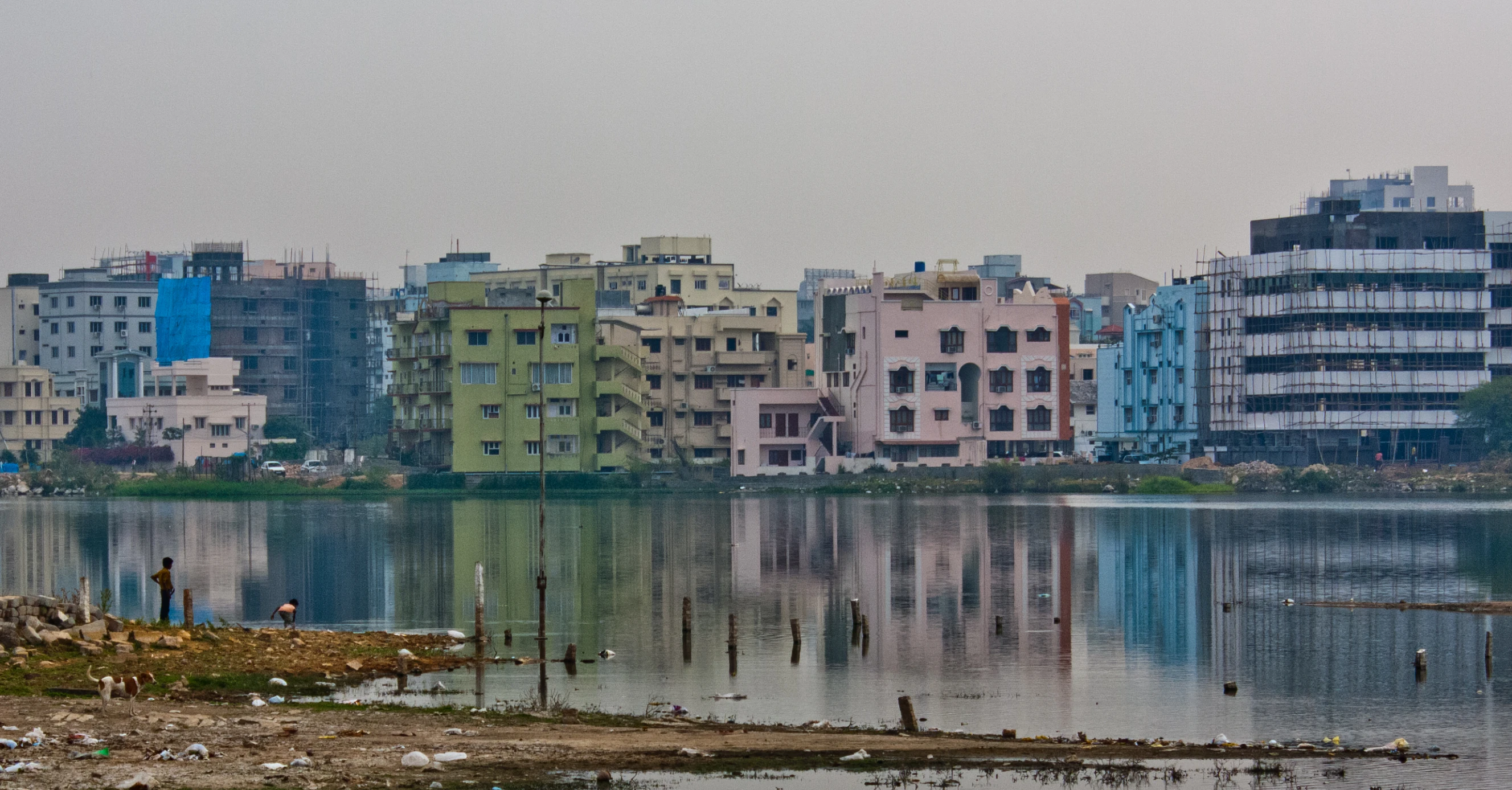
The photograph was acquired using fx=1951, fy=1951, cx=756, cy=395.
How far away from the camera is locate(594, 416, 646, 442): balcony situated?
114 metres

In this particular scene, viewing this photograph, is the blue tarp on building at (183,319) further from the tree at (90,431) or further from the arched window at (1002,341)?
the arched window at (1002,341)

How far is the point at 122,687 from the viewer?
87.1 ft

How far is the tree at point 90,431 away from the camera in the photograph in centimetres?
12812

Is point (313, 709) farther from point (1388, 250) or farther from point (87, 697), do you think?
point (1388, 250)

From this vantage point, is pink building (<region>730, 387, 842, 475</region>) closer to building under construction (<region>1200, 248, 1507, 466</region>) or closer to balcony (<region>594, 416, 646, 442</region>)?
balcony (<region>594, 416, 646, 442</region>)

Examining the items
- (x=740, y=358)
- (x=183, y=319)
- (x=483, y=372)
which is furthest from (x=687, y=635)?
(x=183, y=319)

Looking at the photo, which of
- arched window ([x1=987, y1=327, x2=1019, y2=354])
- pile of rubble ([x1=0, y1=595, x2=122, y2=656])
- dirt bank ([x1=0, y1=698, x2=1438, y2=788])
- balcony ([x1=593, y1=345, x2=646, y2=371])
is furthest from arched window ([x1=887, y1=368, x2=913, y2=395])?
dirt bank ([x1=0, y1=698, x2=1438, y2=788])

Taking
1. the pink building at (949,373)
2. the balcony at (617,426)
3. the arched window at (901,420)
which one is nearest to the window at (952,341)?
the pink building at (949,373)

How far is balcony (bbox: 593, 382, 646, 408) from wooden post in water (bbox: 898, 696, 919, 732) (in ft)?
281

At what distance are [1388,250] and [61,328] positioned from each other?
92778mm

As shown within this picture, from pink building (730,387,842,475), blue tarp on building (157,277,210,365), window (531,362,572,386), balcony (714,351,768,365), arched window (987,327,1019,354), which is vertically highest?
blue tarp on building (157,277,210,365)

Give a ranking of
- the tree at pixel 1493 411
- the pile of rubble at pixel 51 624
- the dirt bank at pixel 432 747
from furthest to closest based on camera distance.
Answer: the tree at pixel 1493 411, the pile of rubble at pixel 51 624, the dirt bank at pixel 432 747

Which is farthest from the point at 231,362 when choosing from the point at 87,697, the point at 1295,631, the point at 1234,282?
the point at 87,697

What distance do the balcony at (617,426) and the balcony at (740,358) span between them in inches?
329
